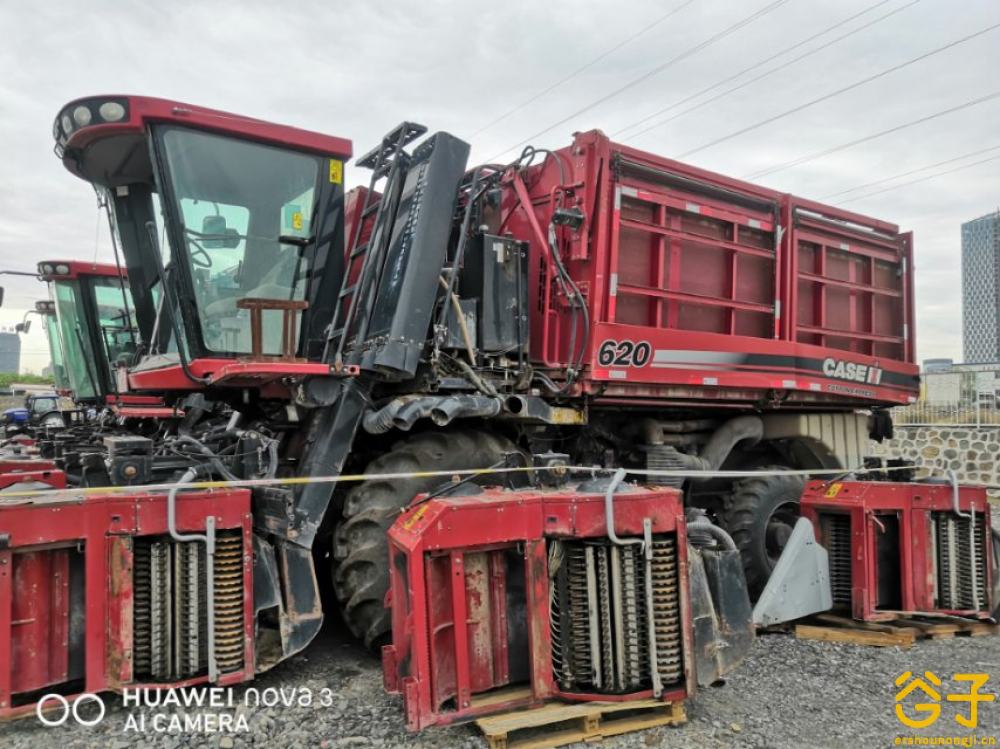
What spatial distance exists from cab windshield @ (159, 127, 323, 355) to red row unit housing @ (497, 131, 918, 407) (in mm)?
1571

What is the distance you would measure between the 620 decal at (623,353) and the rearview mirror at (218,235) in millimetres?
2281

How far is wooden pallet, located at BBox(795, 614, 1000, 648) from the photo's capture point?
4.49 meters

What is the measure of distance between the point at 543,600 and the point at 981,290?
4595 cm

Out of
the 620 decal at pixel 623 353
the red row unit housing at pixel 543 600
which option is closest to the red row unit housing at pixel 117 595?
the red row unit housing at pixel 543 600

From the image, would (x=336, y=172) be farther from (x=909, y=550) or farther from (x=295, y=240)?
(x=909, y=550)

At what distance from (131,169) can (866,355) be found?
590 cm

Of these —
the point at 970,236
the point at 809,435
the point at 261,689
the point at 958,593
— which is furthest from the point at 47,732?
the point at 970,236

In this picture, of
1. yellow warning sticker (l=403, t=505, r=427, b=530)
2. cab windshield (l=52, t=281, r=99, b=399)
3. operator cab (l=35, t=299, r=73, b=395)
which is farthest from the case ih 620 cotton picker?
operator cab (l=35, t=299, r=73, b=395)

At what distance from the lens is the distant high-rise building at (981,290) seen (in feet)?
128

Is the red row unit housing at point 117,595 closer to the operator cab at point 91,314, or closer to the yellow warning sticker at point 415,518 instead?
the yellow warning sticker at point 415,518

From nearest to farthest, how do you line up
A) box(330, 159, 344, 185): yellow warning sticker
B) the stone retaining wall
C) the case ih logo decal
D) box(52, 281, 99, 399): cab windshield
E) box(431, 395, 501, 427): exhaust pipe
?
1. box(431, 395, 501, 427): exhaust pipe
2. box(330, 159, 344, 185): yellow warning sticker
3. the case ih logo decal
4. box(52, 281, 99, 399): cab windshield
5. the stone retaining wall

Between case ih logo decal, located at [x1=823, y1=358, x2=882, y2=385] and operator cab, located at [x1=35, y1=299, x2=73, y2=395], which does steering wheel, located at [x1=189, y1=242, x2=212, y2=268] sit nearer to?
case ih logo decal, located at [x1=823, y1=358, x2=882, y2=385]

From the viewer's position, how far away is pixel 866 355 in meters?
6.48

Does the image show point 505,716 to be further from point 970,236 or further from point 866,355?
point 970,236
